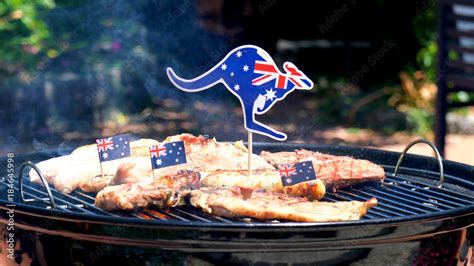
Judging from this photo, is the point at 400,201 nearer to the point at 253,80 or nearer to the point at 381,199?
the point at 381,199

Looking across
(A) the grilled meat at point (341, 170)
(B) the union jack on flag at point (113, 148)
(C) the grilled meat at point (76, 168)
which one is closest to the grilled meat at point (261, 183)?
(A) the grilled meat at point (341, 170)

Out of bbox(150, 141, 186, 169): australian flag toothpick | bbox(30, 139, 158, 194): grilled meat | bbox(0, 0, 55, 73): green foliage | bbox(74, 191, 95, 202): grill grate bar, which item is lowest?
bbox(74, 191, 95, 202): grill grate bar

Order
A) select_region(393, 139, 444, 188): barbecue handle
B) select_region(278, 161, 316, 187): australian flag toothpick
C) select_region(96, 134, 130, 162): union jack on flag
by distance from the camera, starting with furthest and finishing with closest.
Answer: select_region(393, 139, 444, 188): barbecue handle → select_region(96, 134, 130, 162): union jack on flag → select_region(278, 161, 316, 187): australian flag toothpick

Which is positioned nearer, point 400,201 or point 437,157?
point 400,201

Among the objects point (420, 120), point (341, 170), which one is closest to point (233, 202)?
point (341, 170)

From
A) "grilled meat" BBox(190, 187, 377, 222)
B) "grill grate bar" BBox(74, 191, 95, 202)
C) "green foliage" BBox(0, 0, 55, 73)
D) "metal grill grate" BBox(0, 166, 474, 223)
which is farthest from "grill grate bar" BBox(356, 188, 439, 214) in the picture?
"green foliage" BBox(0, 0, 55, 73)

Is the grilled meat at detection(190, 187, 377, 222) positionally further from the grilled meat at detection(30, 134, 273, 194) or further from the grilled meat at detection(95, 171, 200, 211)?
the grilled meat at detection(30, 134, 273, 194)

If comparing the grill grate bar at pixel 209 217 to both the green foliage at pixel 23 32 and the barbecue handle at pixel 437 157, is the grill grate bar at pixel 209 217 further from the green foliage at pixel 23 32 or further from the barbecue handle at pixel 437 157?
the green foliage at pixel 23 32

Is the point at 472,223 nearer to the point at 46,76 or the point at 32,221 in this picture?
the point at 32,221
